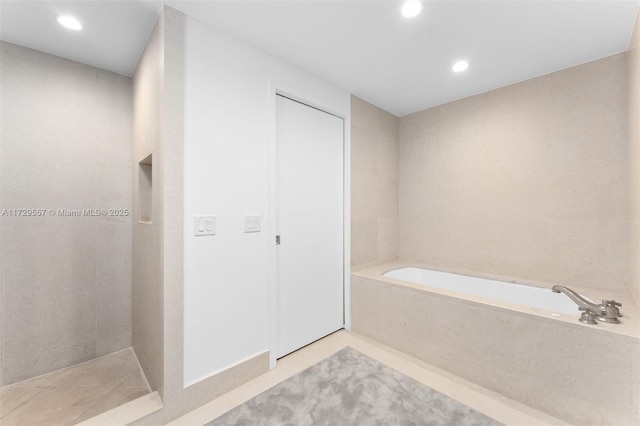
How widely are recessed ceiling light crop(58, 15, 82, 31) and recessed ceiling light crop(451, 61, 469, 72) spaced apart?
264cm

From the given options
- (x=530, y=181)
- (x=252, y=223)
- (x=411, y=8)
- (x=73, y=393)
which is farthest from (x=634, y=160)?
(x=73, y=393)

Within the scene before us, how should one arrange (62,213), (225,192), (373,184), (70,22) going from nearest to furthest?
1. (70,22)
2. (225,192)
3. (62,213)
4. (373,184)

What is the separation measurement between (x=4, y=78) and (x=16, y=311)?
1588 mm

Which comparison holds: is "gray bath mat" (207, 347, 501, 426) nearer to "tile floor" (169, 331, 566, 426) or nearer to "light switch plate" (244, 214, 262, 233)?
"tile floor" (169, 331, 566, 426)

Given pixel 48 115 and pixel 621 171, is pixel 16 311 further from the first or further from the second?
pixel 621 171

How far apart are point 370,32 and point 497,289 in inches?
96.6

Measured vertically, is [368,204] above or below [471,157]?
below

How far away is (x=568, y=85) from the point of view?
7.32 feet

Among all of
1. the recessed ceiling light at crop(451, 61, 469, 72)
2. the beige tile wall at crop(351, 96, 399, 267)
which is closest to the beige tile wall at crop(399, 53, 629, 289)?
the beige tile wall at crop(351, 96, 399, 267)

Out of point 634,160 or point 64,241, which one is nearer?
point 634,160

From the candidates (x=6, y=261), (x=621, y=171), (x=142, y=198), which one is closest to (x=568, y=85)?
(x=621, y=171)

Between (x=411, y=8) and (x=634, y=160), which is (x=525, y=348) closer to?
(x=634, y=160)

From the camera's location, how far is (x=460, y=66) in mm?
2213

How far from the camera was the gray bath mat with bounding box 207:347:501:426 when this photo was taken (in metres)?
1.55
